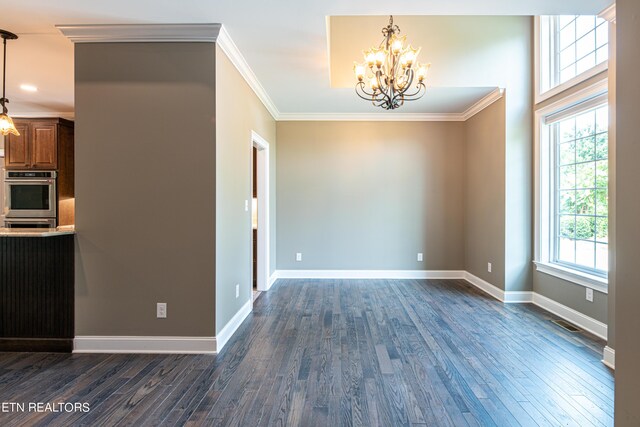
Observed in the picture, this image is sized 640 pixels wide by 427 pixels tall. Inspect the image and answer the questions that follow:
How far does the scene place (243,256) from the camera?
372cm

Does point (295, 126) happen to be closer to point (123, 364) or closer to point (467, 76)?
point (467, 76)

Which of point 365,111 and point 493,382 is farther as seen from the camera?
point 365,111

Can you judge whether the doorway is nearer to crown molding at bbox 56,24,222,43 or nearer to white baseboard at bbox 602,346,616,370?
crown molding at bbox 56,24,222,43

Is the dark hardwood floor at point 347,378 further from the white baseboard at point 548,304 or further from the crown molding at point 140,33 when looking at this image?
the crown molding at point 140,33

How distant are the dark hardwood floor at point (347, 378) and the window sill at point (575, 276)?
49cm

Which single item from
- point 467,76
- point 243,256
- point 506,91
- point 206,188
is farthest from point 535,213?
point 206,188

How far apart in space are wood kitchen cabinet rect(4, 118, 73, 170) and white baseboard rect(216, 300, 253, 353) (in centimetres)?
423

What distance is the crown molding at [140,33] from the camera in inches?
109

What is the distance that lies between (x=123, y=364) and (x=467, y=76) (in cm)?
482

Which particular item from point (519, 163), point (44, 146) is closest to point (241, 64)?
point (519, 163)

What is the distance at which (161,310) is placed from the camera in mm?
2863

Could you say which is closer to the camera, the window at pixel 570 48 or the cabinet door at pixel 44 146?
the window at pixel 570 48

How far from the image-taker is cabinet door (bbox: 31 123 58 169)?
5492mm

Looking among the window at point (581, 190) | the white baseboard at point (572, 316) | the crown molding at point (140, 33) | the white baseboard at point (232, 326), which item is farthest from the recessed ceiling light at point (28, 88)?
the white baseboard at point (572, 316)
